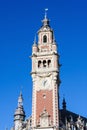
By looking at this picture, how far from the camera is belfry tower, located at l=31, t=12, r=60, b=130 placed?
8725 centimetres

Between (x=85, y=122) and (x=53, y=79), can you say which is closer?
(x=53, y=79)

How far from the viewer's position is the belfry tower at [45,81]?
286 ft

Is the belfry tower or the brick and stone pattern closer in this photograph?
the belfry tower

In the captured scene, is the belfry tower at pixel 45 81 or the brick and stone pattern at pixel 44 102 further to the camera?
the brick and stone pattern at pixel 44 102

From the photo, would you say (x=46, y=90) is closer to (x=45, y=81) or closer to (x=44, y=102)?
(x=45, y=81)

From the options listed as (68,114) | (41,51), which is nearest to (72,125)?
(68,114)

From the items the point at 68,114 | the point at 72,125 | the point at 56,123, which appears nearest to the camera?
the point at 56,123

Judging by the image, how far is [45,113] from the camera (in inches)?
3445

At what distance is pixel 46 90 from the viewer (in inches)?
3524

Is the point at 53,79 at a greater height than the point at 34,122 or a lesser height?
greater

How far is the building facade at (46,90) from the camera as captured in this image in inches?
3438

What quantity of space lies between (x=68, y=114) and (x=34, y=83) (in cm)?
1339

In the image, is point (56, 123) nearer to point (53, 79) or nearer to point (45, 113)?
point (45, 113)

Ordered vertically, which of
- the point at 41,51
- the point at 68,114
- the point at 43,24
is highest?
the point at 43,24
